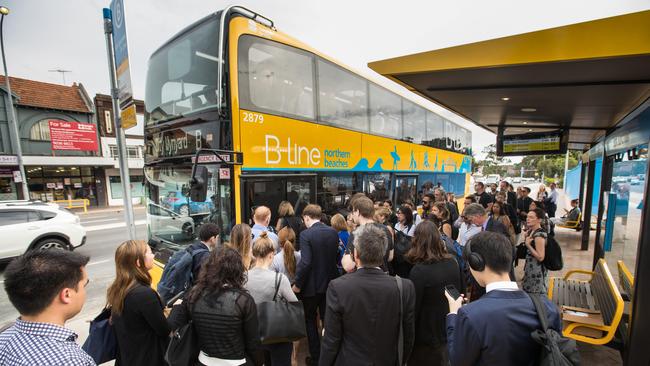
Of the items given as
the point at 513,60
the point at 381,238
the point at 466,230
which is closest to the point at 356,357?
the point at 381,238

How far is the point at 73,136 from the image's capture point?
22.2 meters

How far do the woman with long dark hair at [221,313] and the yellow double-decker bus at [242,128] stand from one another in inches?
71.0

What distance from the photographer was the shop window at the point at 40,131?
818 inches

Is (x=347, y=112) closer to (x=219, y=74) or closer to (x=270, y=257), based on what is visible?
(x=219, y=74)

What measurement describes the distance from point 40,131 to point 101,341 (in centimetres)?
2668

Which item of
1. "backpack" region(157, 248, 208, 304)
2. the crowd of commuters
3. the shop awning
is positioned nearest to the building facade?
"backpack" region(157, 248, 208, 304)

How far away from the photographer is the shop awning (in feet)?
7.65

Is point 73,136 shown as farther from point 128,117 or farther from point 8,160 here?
point 128,117

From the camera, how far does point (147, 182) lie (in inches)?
210

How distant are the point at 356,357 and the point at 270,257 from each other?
115 centimetres

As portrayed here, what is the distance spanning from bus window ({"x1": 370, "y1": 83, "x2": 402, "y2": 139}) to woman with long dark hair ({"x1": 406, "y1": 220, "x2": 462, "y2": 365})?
473 cm

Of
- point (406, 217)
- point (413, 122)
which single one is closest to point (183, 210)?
point (406, 217)

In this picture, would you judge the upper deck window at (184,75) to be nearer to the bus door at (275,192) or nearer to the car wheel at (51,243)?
the bus door at (275,192)

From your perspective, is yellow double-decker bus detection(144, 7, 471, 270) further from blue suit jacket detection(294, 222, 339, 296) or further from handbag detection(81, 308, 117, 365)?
handbag detection(81, 308, 117, 365)
